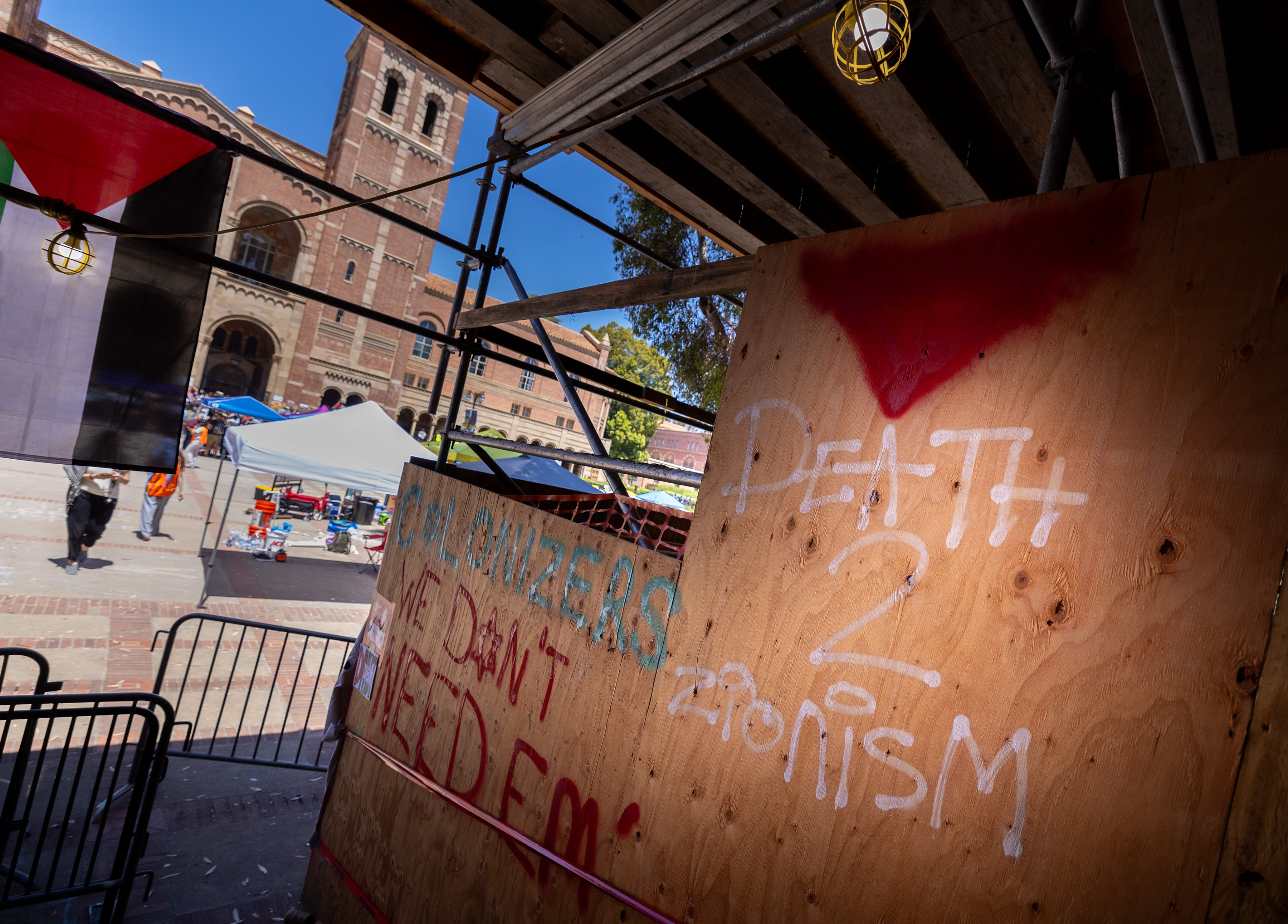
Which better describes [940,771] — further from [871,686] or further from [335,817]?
[335,817]

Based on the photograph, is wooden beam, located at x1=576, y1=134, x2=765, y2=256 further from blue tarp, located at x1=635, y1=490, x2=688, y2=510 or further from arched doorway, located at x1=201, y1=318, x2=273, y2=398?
arched doorway, located at x1=201, y1=318, x2=273, y2=398

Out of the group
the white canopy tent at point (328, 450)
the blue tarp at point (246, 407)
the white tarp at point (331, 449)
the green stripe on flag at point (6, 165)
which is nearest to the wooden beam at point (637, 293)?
the green stripe on flag at point (6, 165)

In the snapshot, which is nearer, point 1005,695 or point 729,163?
point 1005,695

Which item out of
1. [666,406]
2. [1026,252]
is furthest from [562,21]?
[1026,252]

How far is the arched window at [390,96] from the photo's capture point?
41.9 m

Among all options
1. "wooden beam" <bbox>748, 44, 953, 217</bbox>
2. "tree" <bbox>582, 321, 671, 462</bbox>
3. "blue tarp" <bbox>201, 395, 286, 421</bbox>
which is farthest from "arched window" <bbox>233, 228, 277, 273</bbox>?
"wooden beam" <bbox>748, 44, 953, 217</bbox>

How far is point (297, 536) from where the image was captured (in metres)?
14.2

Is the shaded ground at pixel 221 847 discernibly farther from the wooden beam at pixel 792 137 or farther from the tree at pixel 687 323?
the tree at pixel 687 323

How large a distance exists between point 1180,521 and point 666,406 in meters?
3.02

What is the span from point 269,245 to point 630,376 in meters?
27.8

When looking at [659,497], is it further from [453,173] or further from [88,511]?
[453,173]

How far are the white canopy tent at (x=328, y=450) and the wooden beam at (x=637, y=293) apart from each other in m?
7.54

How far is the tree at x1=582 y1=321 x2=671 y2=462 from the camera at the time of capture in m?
22.8

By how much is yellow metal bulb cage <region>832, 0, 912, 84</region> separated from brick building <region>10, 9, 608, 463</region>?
111 ft
